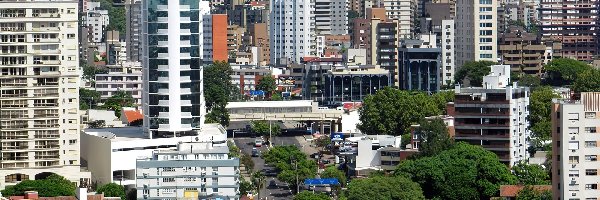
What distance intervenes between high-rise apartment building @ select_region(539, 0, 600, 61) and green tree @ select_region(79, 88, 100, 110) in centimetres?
3466

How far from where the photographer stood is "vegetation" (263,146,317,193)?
217 feet

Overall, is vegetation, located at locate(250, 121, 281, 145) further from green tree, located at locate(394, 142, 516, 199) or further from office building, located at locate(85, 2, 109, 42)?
office building, located at locate(85, 2, 109, 42)

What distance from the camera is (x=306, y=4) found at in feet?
383

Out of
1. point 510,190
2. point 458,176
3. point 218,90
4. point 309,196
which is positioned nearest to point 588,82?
A: point 218,90

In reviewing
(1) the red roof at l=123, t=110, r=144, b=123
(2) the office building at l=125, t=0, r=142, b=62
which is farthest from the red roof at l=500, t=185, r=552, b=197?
(2) the office building at l=125, t=0, r=142, b=62

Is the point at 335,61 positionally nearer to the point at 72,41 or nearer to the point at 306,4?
the point at 306,4

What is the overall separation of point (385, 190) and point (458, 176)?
279 cm

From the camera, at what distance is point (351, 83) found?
97312 millimetres

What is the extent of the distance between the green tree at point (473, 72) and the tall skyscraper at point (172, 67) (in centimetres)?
3358

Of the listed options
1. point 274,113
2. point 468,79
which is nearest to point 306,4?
point 468,79

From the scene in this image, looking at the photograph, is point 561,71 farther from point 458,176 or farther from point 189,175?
point 189,175

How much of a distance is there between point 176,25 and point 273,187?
6507 mm

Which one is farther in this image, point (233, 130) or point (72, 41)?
point (233, 130)

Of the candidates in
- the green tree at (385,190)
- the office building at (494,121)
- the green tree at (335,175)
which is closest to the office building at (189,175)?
the green tree at (385,190)
